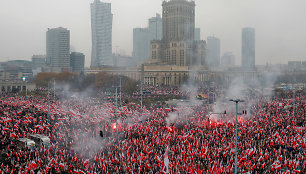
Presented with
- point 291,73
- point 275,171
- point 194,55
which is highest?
point 194,55

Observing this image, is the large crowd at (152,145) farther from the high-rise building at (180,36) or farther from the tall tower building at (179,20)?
the tall tower building at (179,20)

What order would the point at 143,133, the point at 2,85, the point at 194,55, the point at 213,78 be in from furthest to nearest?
1. the point at 194,55
2. the point at 213,78
3. the point at 2,85
4. the point at 143,133

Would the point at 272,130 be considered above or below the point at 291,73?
below

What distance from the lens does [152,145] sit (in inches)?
1044

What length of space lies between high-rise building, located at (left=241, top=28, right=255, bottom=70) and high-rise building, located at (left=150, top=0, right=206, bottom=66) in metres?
24.1

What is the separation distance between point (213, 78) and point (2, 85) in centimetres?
6307

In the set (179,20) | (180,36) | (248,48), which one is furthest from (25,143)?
(179,20)

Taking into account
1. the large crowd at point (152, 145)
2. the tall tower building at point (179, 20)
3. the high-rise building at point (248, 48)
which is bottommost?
the large crowd at point (152, 145)

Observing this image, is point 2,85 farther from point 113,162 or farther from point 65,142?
point 113,162

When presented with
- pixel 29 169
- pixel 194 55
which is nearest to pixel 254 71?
pixel 194 55

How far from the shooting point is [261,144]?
87.7 ft

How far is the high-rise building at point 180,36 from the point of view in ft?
431

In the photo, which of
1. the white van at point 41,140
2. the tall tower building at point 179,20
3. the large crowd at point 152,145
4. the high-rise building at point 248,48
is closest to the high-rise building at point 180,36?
the tall tower building at point 179,20

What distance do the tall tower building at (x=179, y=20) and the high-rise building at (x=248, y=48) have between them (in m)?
29.4
